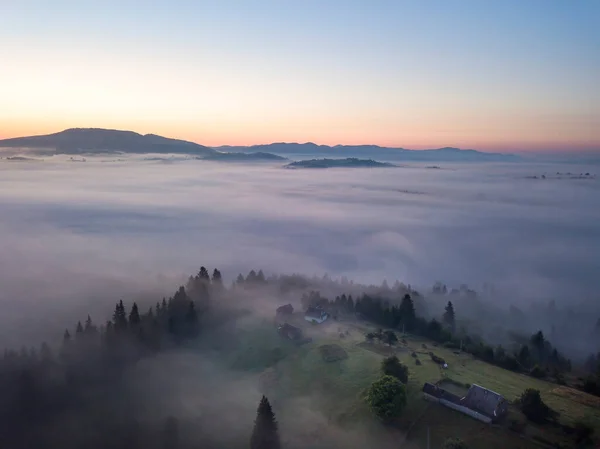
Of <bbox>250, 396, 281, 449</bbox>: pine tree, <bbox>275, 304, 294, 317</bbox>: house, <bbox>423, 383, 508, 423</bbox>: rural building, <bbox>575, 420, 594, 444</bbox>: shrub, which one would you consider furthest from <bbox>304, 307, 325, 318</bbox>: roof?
<bbox>575, 420, 594, 444</bbox>: shrub

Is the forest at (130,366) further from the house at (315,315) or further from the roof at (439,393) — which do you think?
the roof at (439,393)

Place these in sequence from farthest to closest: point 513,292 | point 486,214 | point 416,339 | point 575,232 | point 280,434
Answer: point 486,214 < point 575,232 < point 513,292 < point 416,339 < point 280,434

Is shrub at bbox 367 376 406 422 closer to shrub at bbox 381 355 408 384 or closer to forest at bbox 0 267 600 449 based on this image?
shrub at bbox 381 355 408 384

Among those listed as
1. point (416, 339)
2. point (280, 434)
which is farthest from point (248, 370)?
point (416, 339)

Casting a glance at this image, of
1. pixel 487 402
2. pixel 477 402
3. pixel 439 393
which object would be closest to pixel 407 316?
pixel 439 393

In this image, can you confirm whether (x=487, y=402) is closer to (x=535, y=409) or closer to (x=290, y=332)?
(x=535, y=409)

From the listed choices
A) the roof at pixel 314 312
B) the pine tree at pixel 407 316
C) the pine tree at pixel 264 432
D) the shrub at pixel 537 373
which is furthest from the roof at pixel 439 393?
the roof at pixel 314 312

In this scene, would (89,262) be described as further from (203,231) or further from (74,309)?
(203,231)
